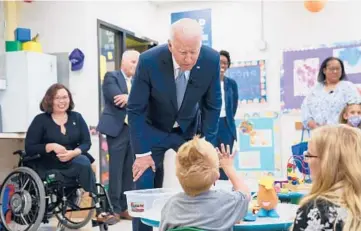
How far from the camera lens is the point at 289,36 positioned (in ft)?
19.3

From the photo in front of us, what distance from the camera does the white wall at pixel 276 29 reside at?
18.6ft

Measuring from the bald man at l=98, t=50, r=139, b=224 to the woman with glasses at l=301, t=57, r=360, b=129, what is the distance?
160 centimetres

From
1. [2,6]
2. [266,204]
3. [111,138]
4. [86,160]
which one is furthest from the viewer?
[2,6]

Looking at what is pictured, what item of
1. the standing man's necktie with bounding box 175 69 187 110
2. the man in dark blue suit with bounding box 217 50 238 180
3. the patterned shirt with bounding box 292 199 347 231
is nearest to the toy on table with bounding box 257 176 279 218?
the patterned shirt with bounding box 292 199 347 231

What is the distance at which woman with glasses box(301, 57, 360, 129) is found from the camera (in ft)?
13.5

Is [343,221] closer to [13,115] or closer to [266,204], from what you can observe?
[266,204]

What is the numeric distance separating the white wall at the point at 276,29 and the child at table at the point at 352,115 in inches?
70.1

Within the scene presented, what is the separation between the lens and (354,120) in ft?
12.6

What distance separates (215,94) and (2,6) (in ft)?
10.4

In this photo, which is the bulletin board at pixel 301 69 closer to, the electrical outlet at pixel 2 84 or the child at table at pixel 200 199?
the electrical outlet at pixel 2 84

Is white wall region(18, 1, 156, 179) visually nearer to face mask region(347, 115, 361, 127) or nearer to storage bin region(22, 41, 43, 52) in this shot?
storage bin region(22, 41, 43, 52)

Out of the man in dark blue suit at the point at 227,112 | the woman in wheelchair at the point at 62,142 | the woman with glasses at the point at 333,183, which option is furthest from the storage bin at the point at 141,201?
the man in dark blue suit at the point at 227,112

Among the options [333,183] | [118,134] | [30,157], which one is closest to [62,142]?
[30,157]

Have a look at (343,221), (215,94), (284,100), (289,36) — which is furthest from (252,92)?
(343,221)
